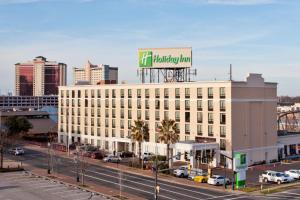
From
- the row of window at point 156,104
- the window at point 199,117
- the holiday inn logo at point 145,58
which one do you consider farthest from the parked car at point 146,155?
the holiday inn logo at point 145,58

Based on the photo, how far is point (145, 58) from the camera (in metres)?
113

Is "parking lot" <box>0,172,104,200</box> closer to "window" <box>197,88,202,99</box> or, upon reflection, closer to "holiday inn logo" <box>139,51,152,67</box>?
"window" <box>197,88,202,99</box>

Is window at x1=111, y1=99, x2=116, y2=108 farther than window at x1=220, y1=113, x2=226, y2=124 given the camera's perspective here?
Yes

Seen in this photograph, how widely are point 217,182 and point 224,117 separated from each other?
21.9 m

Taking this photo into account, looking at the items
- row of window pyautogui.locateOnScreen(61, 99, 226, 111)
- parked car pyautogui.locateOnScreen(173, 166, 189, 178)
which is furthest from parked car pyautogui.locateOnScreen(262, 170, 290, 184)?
row of window pyautogui.locateOnScreen(61, 99, 226, 111)

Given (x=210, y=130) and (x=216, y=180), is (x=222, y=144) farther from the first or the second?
(x=216, y=180)

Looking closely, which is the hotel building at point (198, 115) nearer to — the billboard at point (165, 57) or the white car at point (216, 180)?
the billboard at point (165, 57)

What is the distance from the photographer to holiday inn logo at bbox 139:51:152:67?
11250 cm

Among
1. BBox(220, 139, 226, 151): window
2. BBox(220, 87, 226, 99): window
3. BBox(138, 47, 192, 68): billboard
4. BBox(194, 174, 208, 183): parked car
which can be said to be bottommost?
BBox(194, 174, 208, 183): parked car

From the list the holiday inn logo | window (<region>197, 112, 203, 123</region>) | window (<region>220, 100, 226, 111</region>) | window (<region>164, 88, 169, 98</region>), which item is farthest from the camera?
the holiday inn logo

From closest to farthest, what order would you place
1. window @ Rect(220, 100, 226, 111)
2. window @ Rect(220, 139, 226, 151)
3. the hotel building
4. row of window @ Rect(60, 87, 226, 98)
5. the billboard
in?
1. the hotel building
2. window @ Rect(220, 139, 226, 151)
3. window @ Rect(220, 100, 226, 111)
4. row of window @ Rect(60, 87, 226, 98)
5. the billboard

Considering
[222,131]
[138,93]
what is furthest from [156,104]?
[222,131]

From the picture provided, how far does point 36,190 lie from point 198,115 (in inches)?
1664

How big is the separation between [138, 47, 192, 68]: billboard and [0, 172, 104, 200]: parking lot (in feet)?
147
